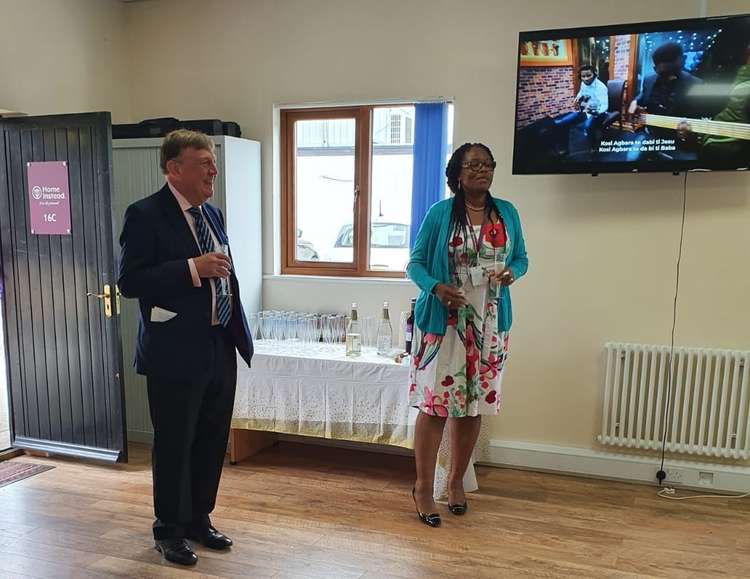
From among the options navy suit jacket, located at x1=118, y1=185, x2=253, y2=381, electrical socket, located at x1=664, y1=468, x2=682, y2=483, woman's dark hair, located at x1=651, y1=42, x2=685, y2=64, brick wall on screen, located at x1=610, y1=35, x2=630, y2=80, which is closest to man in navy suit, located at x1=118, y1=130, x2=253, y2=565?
navy suit jacket, located at x1=118, y1=185, x2=253, y2=381

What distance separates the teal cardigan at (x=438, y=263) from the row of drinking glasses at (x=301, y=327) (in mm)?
898

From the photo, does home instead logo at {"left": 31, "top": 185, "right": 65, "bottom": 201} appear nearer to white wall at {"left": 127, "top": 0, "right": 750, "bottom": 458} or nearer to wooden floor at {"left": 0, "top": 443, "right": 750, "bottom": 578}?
white wall at {"left": 127, "top": 0, "right": 750, "bottom": 458}

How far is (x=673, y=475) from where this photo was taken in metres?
2.91

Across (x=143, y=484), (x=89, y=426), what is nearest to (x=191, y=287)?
(x=143, y=484)

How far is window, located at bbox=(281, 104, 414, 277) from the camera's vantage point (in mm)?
3344

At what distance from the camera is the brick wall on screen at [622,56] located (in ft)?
8.77

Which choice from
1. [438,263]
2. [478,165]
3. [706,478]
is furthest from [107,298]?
[706,478]

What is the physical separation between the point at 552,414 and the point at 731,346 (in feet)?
3.00

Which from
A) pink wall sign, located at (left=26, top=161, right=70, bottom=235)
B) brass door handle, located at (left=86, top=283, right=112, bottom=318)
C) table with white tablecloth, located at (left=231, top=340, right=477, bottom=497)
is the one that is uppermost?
pink wall sign, located at (left=26, top=161, right=70, bottom=235)

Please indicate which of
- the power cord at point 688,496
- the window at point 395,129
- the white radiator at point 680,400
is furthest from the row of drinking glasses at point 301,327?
the power cord at point 688,496

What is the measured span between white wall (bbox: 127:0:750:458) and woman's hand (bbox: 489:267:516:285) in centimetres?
73

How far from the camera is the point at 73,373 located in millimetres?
3154

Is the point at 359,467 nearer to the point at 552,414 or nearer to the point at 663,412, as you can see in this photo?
the point at 552,414

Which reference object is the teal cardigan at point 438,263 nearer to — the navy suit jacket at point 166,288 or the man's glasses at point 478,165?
the man's glasses at point 478,165
